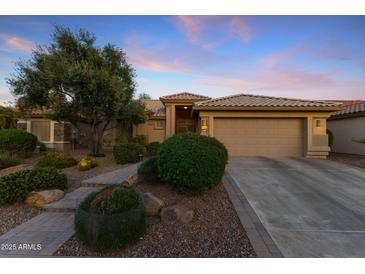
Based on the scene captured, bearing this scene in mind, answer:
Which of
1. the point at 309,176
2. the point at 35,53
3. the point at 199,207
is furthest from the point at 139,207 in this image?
the point at 35,53

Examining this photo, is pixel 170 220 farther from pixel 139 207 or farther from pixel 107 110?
pixel 107 110

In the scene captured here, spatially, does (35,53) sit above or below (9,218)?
above

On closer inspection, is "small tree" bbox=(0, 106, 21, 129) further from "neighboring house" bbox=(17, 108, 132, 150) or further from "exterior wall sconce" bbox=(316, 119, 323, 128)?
"exterior wall sconce" bbox=(316, 119, 323, 128)

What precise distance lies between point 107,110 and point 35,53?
13.4 feet

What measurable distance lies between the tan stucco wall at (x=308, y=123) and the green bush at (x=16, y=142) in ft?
28.7

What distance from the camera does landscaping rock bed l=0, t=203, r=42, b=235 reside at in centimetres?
383

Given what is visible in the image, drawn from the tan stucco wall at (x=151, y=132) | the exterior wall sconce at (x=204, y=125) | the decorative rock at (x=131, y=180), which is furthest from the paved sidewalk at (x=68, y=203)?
the tan stucco wall at (x=151, y=132)

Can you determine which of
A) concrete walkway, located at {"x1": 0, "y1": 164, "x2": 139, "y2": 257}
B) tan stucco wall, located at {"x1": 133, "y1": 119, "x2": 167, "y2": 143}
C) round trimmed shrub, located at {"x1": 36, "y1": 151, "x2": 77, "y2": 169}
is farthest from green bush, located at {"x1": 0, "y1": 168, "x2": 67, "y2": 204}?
tan stucco wall, located at {"x1": 133, "y1": 119, "x2": 167, "y2": 143}

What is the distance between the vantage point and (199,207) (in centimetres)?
438

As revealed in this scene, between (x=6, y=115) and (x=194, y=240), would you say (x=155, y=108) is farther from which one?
(x=194, y=240)

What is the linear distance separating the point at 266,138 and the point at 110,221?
10.0 m

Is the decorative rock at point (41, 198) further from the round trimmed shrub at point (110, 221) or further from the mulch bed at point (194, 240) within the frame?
the round trimmed shrub at point (110, 221)

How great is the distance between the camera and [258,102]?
11406 mm

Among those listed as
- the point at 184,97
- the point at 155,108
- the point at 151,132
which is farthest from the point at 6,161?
the point at 155,108
